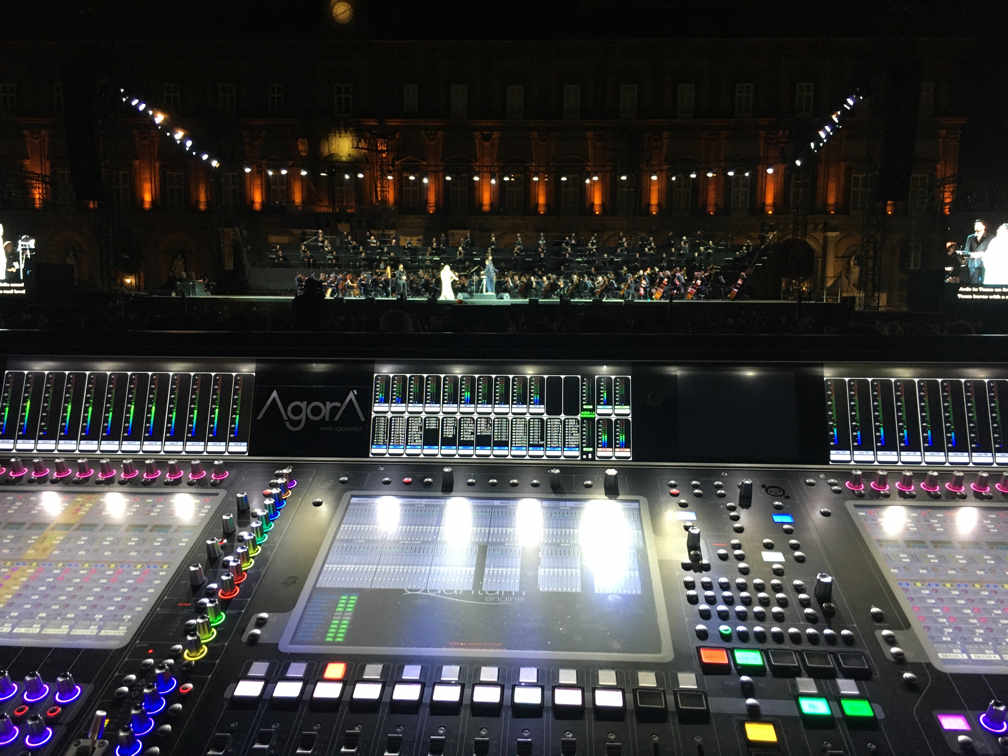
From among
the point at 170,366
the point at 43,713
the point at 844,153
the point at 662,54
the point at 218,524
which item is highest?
the point at 662,54

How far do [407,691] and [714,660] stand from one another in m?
0.81

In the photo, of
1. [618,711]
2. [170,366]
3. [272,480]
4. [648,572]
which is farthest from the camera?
[170,366]

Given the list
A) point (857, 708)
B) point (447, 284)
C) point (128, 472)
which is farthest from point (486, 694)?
point (447, 284)

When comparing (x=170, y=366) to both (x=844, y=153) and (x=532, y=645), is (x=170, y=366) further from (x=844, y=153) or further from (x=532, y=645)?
(x=844, y=153)

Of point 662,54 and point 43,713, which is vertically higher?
point 662,54

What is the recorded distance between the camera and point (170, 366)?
308 cm

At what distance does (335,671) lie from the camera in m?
1.80

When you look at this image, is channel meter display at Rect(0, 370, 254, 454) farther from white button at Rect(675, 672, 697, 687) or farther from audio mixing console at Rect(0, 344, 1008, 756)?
white button at Rect(675, 672, 697, 687)

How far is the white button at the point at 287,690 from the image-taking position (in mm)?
1725

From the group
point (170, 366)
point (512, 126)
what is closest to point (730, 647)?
point (170, 366)

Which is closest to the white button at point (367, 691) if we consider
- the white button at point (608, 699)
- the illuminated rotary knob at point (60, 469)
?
the white button at point (608, 699)

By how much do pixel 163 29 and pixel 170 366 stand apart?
91.0ft

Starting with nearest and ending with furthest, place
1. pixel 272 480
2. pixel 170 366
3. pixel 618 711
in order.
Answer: pixel 618 711
pixel 272 480
pixel 170 366

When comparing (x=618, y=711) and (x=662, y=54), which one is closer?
(x=618, y=711)
